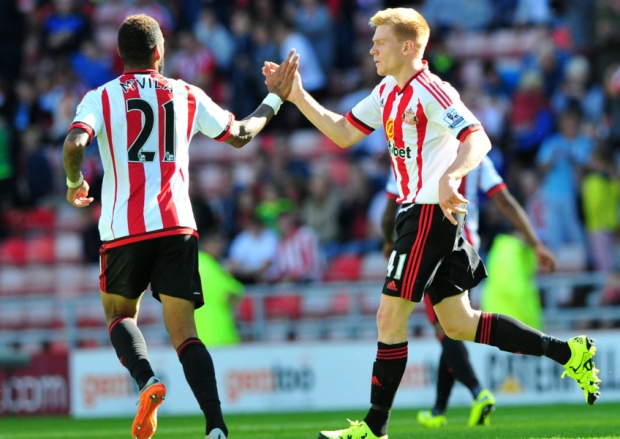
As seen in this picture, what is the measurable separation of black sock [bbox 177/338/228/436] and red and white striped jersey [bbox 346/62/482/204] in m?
1.49

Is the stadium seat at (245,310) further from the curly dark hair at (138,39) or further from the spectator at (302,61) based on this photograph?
the curly dark hair at (138,39)

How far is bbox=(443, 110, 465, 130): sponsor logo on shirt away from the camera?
6.46m

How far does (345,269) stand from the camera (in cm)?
1478

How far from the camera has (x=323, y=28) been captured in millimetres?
17531

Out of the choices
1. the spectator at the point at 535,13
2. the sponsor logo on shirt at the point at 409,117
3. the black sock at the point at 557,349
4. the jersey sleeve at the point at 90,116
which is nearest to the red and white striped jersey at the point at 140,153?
the jersey sleeve at the point at 90,116

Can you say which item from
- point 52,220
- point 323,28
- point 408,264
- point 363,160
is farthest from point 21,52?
point 408,264

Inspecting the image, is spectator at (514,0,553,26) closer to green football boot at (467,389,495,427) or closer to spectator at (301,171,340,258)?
spectator at (301,171,340,258)

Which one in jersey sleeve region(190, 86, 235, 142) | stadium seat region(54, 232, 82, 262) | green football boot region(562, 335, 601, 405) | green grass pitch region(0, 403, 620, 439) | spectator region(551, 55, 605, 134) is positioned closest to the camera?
jersey sleeve region(190, 86, 235, 142)

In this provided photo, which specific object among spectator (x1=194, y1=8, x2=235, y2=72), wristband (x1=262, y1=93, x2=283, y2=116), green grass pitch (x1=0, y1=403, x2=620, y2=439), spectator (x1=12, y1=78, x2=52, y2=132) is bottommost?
green grass pitch (x1=0, y1=403, x2=620, y2=439)

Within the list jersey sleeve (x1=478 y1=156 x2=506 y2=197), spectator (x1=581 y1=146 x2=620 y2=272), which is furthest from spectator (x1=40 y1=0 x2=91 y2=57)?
jersey sleeve (x1=478 y1=156 x2=506 y2=197)

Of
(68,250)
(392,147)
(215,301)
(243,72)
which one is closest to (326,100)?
(243,72)

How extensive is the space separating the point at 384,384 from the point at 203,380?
103 centimetres

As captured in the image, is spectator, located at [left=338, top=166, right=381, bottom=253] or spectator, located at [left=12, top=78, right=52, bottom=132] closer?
spectator, located at [left=338, top=166, right=381, bottom=253]

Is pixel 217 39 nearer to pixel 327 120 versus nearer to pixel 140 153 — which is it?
pixel 327 120
